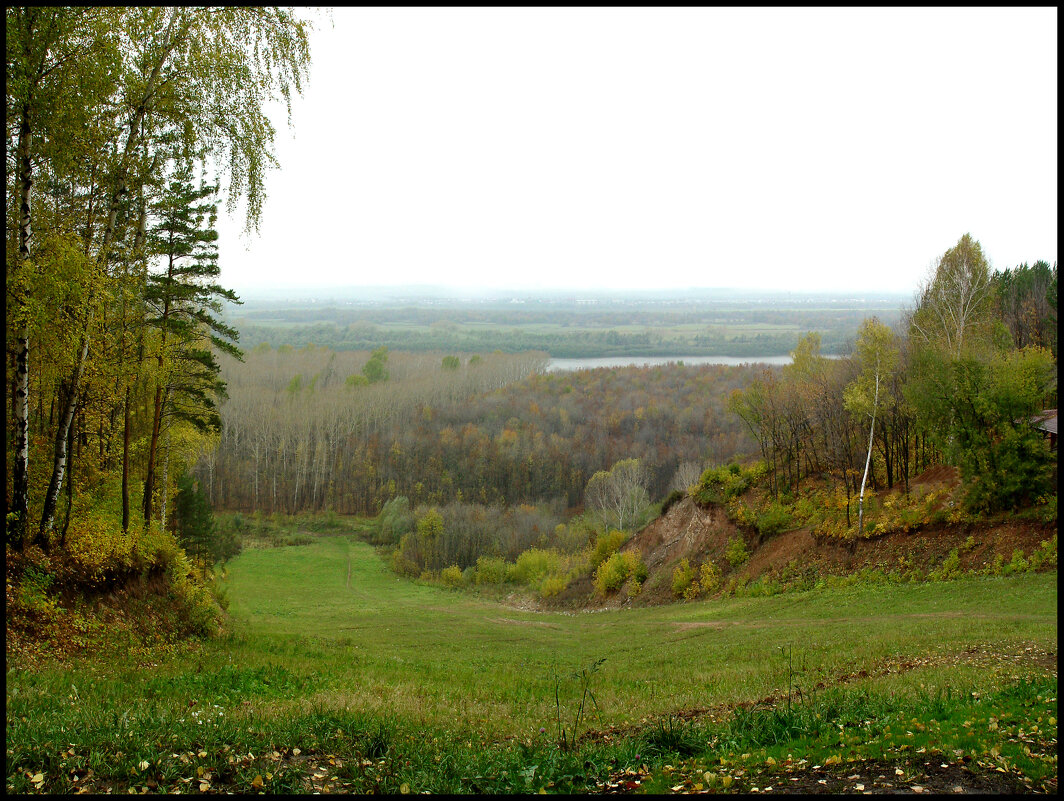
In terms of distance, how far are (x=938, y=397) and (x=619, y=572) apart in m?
19.7

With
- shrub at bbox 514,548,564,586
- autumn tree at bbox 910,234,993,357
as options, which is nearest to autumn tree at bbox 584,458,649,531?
shrub at bbox 514,548,564,586

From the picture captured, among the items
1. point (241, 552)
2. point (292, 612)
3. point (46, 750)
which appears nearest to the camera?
point (46, 750)

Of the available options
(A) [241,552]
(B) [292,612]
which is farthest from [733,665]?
(A) [241,552]

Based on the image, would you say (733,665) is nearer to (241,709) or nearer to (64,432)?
(241,709)

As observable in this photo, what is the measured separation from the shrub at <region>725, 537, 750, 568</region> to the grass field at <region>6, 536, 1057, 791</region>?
13.3 metres

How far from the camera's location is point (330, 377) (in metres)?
105

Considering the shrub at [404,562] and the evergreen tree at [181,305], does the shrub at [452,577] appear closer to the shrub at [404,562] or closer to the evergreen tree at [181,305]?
the shrub at [404,562]

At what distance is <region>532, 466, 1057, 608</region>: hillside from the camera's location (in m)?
21.8

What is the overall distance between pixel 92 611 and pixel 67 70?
900 centimetres

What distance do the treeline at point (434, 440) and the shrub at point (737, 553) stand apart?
137ft

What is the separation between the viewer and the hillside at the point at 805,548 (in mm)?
21781

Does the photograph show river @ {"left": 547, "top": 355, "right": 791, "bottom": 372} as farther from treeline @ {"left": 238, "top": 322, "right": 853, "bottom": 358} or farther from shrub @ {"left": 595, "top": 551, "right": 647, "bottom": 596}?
shrub @ {"left": 595, "top": 551, "right": 647, "bottom": 596}

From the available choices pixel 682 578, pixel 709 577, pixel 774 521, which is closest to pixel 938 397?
pixel 774 521

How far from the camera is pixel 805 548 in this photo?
1132 inches
